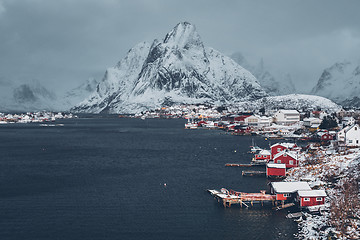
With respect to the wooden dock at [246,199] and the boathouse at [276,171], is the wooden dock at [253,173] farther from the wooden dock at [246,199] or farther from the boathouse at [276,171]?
the wooden dock at [246,199]

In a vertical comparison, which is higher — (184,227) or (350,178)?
(350,178)

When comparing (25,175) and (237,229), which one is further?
(25,175)

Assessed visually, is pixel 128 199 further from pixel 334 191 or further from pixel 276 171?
pixel 334 191

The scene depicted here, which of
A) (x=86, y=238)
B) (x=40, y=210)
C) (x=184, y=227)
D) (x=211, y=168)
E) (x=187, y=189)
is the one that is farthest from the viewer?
(x=211, y=168)

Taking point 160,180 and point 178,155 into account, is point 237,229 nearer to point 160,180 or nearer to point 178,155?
point 160,180

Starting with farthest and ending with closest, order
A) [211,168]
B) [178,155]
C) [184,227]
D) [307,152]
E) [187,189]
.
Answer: [178,155], [307,152], [211,168], [187,189], [184,227]

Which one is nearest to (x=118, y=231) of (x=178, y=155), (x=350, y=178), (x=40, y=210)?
(x=40, y=210)
